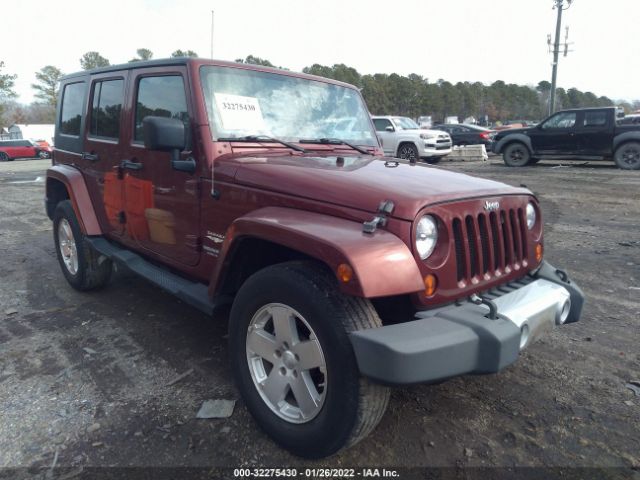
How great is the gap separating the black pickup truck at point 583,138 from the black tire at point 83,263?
567 inches

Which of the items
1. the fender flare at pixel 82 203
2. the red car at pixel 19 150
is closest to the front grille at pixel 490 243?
the fender flare at pixel 82 203

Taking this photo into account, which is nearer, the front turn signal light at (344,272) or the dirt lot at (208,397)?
the front turn signal light at (344,272)

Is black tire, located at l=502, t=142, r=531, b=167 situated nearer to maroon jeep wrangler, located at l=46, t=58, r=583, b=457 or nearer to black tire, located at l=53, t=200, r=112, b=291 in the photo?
maroon jeep wrangler, located at l=46, t=58, r=583, b=457

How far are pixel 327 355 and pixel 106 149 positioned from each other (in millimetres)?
2979

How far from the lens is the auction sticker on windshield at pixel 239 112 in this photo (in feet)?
10.3

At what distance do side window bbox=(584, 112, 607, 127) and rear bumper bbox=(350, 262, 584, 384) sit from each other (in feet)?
47.6

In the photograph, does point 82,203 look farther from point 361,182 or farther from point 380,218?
point 380,218

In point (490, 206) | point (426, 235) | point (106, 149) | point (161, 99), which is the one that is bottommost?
point (426, 235)

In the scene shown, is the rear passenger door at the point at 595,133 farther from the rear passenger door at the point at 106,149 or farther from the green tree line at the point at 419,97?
the green tree line at the point at 419,97

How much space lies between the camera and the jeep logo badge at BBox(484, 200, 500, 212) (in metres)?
2.52

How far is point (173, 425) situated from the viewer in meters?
2.68

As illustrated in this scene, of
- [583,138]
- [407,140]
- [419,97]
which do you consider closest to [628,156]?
[583,138]

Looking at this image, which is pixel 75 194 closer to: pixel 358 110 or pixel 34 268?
pixel 34 268

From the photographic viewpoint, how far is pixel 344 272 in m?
2.03
